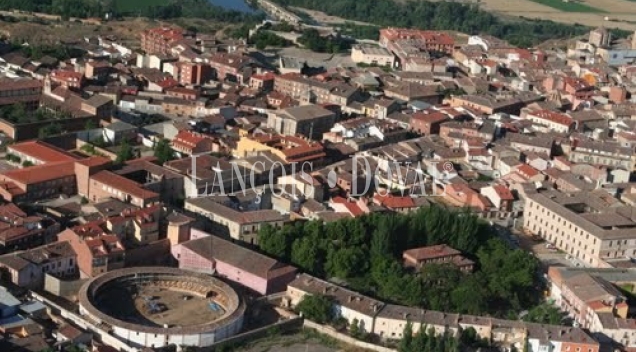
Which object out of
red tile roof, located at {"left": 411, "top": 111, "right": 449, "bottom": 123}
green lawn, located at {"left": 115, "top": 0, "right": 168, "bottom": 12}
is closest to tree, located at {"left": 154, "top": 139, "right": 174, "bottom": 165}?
red tile roof, located at {"left": 411, "top": 111, "right": 449, "bottom": 123}

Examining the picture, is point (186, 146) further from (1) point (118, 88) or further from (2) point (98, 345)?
(2) point (98, 345)

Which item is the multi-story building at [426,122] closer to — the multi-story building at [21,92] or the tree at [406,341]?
the multi-story building at [21,92]

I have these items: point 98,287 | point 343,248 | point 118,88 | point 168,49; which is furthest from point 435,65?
point 98,287

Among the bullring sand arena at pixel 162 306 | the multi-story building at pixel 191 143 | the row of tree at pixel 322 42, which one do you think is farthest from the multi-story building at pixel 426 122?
the bullring sand arena at pixel 162 306

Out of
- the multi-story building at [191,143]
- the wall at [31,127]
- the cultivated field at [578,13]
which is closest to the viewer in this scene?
the multi-story building at [191,143]

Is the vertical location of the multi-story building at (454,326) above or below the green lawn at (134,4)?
above

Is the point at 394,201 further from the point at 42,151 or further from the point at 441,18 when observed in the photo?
the point at 441,18

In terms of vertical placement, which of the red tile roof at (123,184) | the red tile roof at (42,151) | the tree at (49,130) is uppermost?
the red tile roof at (123,184)
